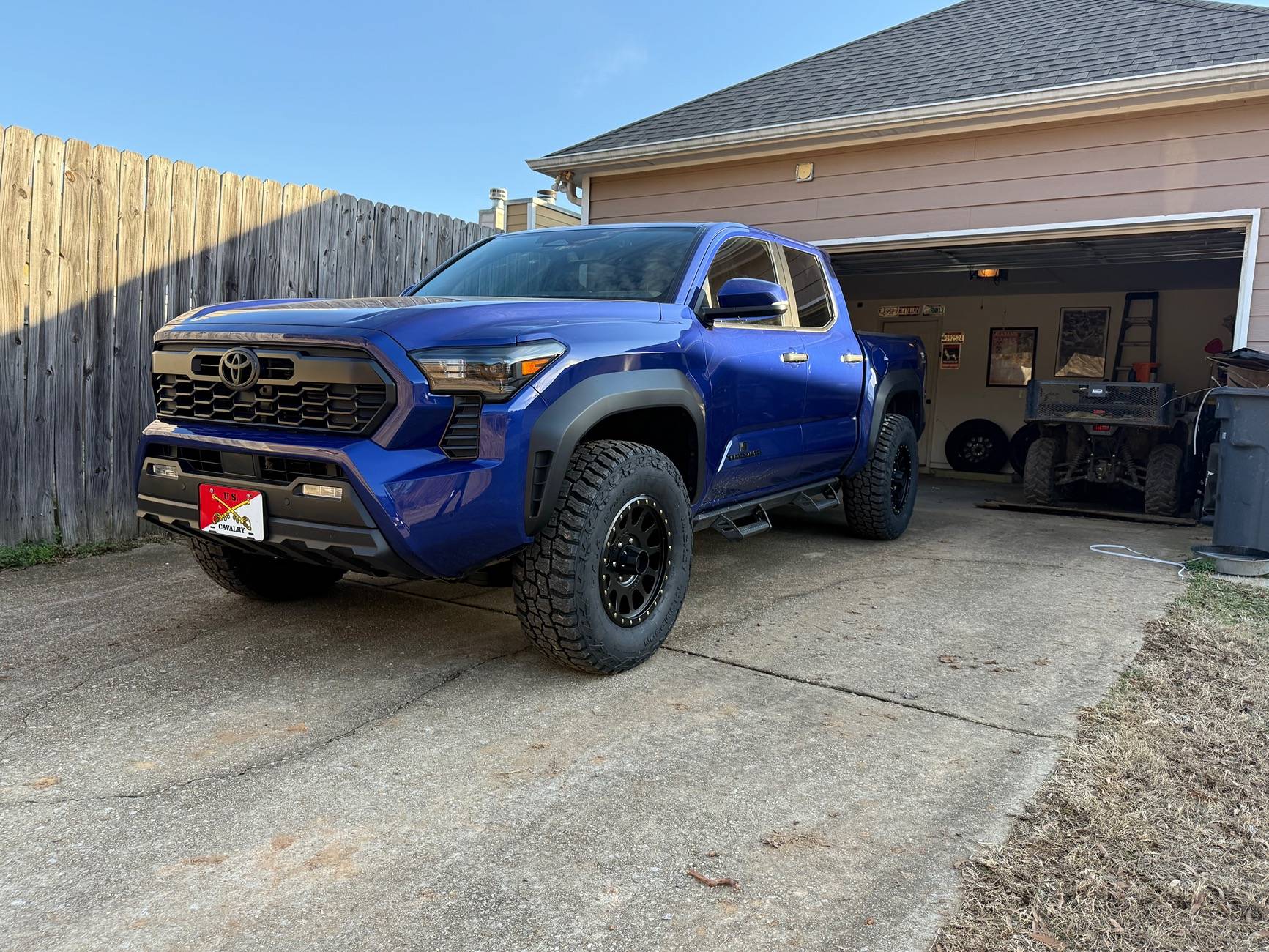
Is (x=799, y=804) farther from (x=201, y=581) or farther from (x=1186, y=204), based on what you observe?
(x=1186, y=204)

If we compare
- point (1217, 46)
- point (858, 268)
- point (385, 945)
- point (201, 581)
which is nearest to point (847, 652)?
point (385, 945)

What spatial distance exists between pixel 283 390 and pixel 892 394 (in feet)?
14.1

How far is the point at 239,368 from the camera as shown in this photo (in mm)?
3074

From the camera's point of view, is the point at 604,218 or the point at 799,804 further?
the point at 604,218

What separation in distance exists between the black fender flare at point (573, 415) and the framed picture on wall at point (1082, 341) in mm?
10813

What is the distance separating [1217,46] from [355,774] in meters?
7.90

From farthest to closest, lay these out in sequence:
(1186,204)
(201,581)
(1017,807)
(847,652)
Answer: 1. (1186,204)
2. (201,581)
3. (847,652)
4. (1017,807)

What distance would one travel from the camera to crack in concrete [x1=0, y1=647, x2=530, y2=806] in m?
2.44

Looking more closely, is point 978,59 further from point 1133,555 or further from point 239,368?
point 239,368

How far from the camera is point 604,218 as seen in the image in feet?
32.3

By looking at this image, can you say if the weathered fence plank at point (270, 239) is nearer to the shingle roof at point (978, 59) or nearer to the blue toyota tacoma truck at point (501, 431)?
the blue toyota tacoma truck at point (501, 431)

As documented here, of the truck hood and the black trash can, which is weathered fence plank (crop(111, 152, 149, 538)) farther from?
the black trash can

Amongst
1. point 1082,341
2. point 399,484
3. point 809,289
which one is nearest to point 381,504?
point 399,484

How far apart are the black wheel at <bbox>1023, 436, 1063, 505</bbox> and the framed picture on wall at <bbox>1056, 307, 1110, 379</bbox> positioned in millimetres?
4080
